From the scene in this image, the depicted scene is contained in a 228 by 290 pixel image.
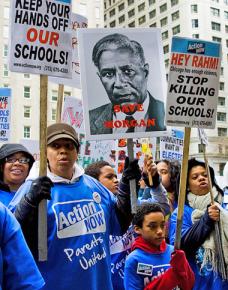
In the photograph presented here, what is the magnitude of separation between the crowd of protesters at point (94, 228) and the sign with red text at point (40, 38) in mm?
417

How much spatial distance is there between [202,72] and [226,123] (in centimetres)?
5400

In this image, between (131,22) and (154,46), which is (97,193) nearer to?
(154,46)

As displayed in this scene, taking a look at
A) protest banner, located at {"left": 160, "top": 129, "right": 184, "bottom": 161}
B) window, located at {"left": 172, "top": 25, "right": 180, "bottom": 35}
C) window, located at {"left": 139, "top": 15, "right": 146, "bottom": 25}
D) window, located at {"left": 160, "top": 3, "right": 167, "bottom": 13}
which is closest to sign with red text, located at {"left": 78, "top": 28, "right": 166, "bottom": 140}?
protest banner, located at {"left": 160, "top": 129, "right": 184, "bottom": 161}

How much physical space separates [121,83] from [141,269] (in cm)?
142

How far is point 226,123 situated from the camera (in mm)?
56469

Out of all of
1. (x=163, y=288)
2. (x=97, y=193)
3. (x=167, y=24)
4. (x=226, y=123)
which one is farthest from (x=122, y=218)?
(x=167, y=24)

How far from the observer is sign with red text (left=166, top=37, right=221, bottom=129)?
3730 mm

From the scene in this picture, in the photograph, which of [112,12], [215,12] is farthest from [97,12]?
[112,12]

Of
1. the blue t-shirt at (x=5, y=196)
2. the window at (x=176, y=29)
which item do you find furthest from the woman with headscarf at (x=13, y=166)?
the window at (x=176, y=29)

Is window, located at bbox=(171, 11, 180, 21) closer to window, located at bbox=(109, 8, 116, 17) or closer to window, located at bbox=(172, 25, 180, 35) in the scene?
window, located at bbox=(172, 25, 180, 35)

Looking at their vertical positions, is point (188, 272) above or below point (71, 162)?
below

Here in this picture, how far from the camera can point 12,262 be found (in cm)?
215

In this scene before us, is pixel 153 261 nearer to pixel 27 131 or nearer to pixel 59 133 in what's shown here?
pixel 59 133

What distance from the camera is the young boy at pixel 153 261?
3.54 m
